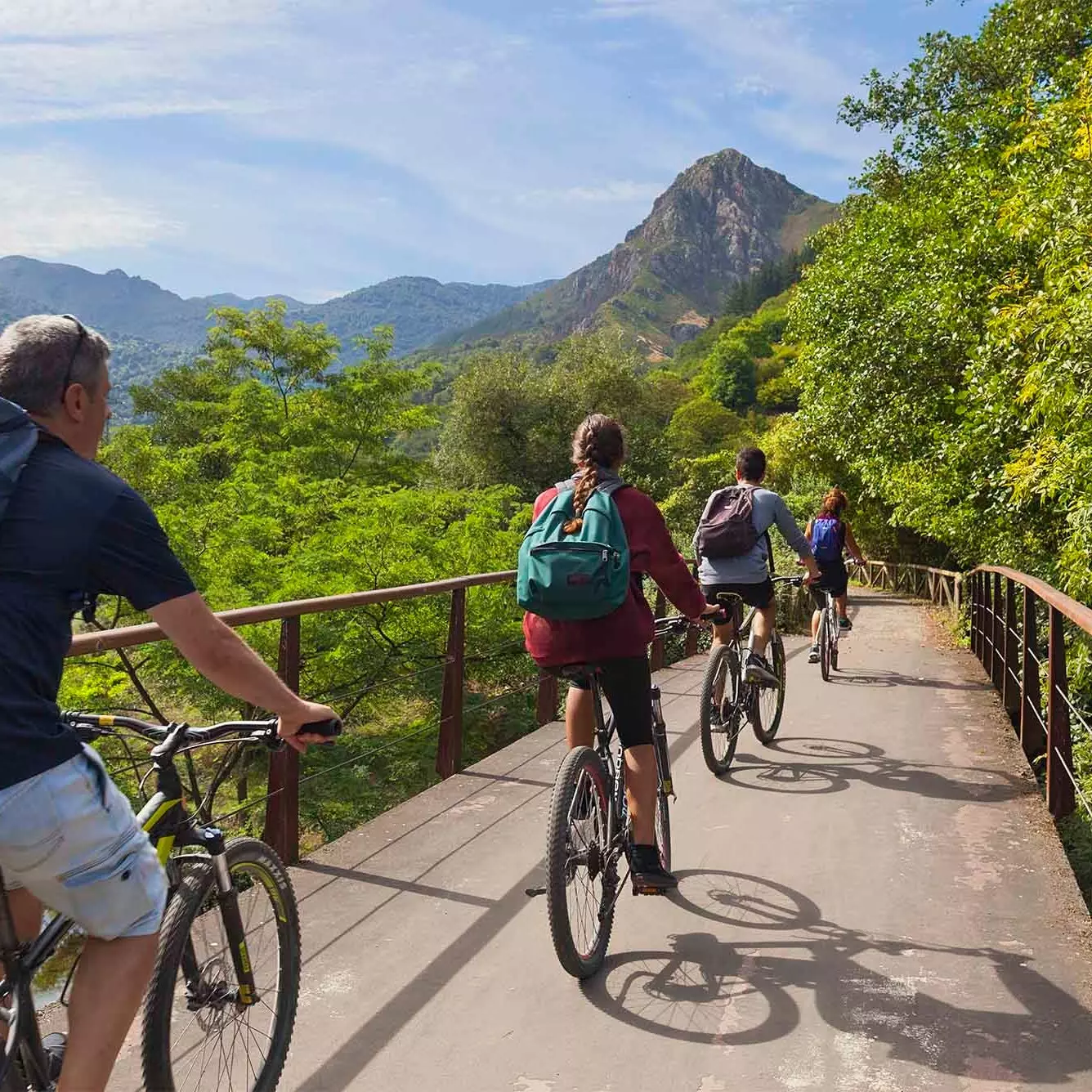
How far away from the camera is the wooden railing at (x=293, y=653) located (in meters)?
3.60

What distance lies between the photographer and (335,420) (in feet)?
94.8

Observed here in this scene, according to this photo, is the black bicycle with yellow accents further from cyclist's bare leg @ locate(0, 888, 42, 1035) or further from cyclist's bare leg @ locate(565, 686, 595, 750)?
cyclist's bare leg @ locate(565, 686, 595, 750)

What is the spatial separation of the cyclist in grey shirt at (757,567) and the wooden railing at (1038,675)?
1.35 m

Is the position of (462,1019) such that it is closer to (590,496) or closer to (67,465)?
(590,496)

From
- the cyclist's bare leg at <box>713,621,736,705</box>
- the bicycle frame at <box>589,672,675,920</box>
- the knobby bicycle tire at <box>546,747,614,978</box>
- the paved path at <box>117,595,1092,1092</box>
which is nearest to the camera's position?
the paved path at <box>117,595,1092,1092</box>

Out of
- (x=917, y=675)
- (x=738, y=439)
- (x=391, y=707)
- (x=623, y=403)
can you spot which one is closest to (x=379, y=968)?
(x=917, y=675)

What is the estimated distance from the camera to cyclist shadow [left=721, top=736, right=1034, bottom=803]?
246 inches

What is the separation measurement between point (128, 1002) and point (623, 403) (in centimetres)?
5128

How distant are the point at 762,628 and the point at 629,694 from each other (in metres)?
3.31

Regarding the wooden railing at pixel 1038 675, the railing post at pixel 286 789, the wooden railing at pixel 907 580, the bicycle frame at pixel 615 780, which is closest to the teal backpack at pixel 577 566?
the bicycle frame at pixel 615 780

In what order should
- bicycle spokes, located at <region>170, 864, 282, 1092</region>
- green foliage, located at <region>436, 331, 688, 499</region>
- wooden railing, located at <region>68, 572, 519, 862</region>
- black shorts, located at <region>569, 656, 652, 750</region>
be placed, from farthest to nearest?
green foliage, located at <region>436, 331, 688, 499</region>, black shorts, located at <region>569, 656, 652, 750</region>, wooden railing, located at <region>68, 572, 519, 862</region>, bicycle spokes, located at <region>170, 864, 282, 1092</region>

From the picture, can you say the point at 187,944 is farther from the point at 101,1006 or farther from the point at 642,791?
the point at 642,791

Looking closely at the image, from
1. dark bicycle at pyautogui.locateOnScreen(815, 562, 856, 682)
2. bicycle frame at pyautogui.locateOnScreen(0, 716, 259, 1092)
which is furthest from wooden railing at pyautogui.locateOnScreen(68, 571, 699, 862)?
dark bicycle at pyautogui.locateOnScreen(815, 562, 856, 682)

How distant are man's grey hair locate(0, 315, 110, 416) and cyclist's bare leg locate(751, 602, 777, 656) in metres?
5.57
